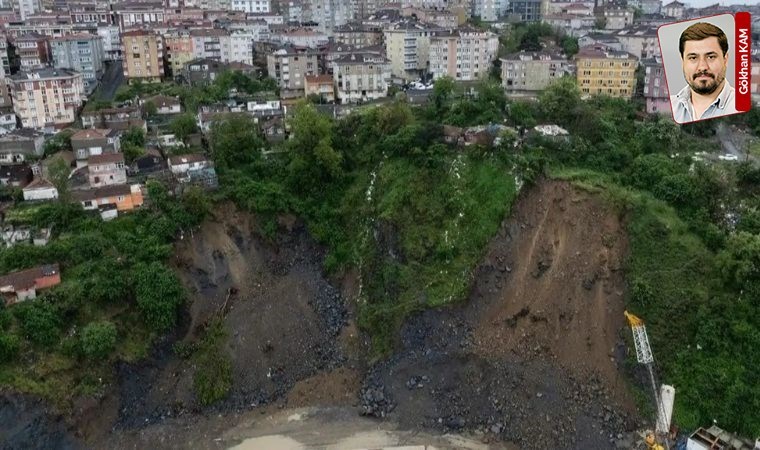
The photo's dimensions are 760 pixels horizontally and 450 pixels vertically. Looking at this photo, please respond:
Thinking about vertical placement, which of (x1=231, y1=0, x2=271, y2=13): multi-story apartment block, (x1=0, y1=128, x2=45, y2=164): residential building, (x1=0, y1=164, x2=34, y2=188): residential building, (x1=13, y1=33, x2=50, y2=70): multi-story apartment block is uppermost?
(x1=231, y1=0, x2=271, y2=13): multi-story apartment block

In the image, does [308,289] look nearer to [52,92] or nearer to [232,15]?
[52,92]

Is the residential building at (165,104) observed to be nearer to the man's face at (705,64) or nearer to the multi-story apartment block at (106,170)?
the multi-story apartment block at (106,170)

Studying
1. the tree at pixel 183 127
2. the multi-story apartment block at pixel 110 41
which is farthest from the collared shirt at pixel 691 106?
the multi-story apartment block at pixel 110 41

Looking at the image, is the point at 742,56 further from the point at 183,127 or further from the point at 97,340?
the point at 183,127

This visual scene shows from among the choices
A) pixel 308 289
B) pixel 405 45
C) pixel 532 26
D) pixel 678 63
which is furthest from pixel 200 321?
pixel 532 26

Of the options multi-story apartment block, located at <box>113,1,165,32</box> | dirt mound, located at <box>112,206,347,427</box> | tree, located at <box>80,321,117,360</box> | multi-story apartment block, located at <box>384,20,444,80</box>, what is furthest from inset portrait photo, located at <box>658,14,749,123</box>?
multi-story apartment block, located at <box>113,1,165,32</box>

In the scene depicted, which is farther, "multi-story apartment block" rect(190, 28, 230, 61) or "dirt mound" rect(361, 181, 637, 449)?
"multi-story apartment block" rect(190, 28, 230, 61)

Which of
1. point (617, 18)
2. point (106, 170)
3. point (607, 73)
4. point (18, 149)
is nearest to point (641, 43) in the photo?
point (607, 73)

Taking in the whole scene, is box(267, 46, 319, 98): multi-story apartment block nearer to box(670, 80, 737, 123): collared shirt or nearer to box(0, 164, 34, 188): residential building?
box(0, 164, 34, 188): residential building
